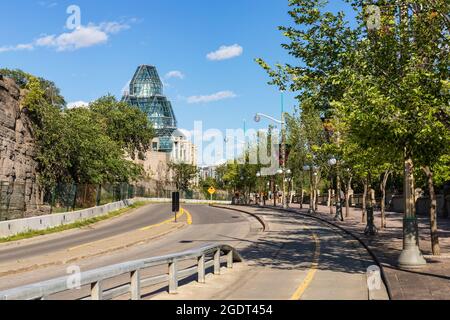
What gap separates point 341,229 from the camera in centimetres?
3000

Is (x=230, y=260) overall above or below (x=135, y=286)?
below

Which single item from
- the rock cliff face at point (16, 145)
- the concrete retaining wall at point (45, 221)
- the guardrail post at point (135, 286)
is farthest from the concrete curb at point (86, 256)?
the rock cliff face at point (16, 145)

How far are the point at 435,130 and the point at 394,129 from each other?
3.68 feet

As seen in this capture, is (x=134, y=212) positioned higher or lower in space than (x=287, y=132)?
lower

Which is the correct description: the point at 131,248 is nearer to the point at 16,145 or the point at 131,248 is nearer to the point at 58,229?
the point at 58,229

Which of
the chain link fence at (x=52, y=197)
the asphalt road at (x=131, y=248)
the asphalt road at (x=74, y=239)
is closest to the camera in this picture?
the asphalt road at (x=131, y=248)

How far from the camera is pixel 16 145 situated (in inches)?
1511

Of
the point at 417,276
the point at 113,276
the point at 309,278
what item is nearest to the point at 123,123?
the point at 309,278

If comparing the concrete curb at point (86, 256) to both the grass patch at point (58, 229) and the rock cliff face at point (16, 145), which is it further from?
the rock cliff face at point (16, 145)

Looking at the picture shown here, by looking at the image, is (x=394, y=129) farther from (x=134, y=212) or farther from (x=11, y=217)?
(x=134, y=212)

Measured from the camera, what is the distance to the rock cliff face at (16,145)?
1427 inches
